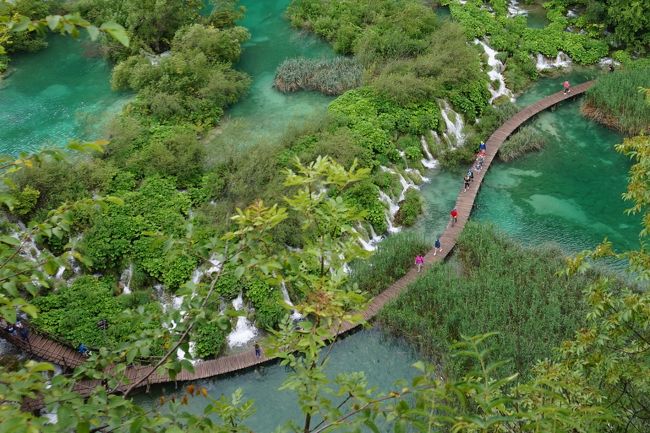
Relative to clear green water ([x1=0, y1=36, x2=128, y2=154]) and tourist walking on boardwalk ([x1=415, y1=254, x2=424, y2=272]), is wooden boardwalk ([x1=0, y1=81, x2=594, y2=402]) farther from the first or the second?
clear green water ([x1=0, y1=36, x2=128, y2=154])

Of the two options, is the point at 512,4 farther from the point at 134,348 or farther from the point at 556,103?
the point at 134,348

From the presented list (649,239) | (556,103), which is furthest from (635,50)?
(649,239)

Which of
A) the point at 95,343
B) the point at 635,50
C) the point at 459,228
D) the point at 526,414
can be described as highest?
the point at 526,414

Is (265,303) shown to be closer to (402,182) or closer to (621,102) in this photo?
(402,182)

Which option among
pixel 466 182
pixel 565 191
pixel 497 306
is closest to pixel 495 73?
pixel 565 191

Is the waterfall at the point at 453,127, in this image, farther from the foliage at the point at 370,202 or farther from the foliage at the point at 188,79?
the foliage at the point at 188,79

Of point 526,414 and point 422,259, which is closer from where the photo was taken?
point 526,414

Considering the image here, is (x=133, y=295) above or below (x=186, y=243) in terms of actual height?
below
